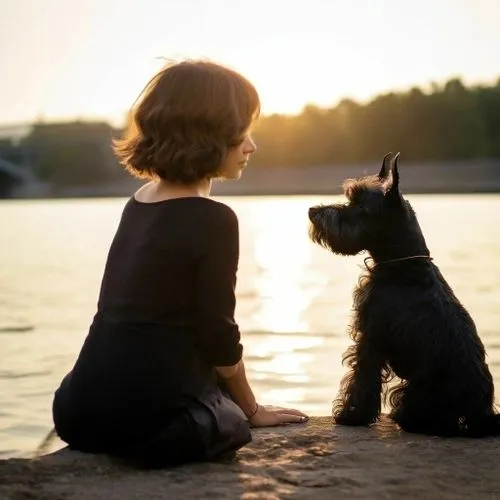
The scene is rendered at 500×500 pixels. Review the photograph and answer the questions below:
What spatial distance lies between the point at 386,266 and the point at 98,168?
211 feet

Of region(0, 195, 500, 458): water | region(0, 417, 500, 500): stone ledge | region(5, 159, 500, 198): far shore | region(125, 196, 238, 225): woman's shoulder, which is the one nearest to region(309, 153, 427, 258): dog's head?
region(0, 417, 500, 500): stone ledge

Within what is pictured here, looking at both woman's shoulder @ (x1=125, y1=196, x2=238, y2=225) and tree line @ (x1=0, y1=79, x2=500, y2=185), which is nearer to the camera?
woman's shoulder @ (x1=125, y1=196, x2=238, y2=225)

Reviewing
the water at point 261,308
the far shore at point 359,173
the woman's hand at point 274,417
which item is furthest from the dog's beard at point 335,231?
the far shore at point 359,173

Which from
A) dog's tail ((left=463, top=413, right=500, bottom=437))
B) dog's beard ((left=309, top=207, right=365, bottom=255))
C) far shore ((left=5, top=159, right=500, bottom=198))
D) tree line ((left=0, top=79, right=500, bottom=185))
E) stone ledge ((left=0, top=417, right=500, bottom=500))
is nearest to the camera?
stone ledge ((left=0, top=417, right=500, bottom=500))

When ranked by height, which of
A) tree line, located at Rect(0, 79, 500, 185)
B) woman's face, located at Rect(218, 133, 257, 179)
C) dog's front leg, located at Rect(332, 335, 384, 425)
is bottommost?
dog's front leg, located at Rect(332, 335, 384, 425)

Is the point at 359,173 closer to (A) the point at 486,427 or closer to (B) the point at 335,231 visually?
(B) the point at 335,231

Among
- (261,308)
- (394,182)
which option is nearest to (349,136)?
(261,308)

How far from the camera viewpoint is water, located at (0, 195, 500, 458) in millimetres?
7645

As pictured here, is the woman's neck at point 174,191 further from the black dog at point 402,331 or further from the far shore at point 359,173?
the far shore at point 359,173

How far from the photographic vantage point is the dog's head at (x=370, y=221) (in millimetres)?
4301

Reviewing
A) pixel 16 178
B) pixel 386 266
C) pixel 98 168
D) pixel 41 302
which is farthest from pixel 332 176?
pixel 386 266

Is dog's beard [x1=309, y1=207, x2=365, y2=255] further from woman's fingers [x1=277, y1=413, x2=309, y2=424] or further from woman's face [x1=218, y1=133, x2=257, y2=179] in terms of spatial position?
woman's face [x1=218, y1=133, x2=257, y2=179]

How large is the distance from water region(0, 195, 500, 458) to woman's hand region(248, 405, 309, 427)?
224 centimetres

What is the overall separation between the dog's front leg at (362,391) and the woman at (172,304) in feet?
3.11
